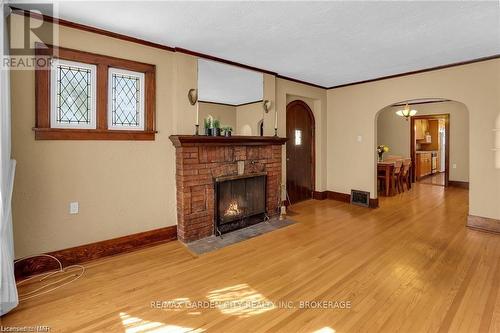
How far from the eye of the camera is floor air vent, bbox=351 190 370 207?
Result: 5.29 metres

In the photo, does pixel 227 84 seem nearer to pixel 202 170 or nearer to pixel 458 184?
pixel 202 170

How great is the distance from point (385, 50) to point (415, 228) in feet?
8.45

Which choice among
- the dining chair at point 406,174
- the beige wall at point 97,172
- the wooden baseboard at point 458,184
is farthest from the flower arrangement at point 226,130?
the wooden baseboard at point 458,184

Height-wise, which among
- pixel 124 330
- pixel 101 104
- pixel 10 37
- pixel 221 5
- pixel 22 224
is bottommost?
pixel 124 330

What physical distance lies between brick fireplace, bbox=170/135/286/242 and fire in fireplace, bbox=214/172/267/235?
0.30 ft

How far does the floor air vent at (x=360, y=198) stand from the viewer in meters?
5.29

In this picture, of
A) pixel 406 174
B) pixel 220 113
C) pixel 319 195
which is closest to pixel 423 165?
pixel 406 174

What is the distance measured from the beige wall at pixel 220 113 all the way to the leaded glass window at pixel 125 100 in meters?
0.78

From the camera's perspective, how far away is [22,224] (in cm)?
258

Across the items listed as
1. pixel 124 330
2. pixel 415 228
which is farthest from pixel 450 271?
pixel 124 330

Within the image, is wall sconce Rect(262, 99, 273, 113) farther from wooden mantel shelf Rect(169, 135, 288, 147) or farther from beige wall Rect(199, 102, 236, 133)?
beige wall Rect(199, 102, 236, 133)

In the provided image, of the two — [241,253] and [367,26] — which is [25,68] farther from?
[367,26]

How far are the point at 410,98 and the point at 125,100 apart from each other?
4.54 m

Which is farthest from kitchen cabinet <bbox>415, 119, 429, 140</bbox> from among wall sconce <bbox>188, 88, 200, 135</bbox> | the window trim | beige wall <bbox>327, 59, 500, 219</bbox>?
the window trim
